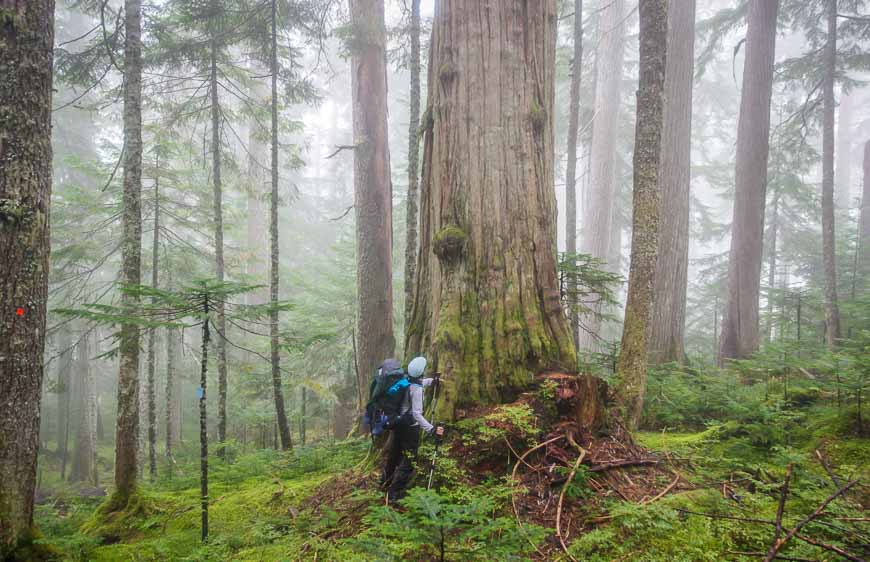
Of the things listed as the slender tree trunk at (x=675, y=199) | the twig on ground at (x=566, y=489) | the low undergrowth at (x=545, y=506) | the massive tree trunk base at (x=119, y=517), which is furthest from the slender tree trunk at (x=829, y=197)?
the massive tree trunk base at (x=119, y=517)

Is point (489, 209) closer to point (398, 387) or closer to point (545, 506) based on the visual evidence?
point (398, 387)

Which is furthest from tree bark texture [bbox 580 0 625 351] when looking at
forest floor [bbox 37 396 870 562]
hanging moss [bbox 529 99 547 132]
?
hanging moss [bbox 529 99 547 132]

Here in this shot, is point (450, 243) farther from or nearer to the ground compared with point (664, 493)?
farther from the ground

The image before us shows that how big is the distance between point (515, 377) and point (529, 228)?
149 centimetres

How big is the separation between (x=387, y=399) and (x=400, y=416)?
0.62 ft

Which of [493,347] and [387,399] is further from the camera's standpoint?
[493,347]

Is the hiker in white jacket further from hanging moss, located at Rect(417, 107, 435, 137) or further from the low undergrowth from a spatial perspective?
hanging moss, located at Rect(417, 107, 435, 137)

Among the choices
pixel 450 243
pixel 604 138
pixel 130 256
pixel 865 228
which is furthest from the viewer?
pixel 604 138

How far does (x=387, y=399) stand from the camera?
4.02 m

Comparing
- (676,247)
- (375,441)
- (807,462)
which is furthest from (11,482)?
(676,247)

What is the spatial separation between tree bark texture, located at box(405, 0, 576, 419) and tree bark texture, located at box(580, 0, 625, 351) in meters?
11.6

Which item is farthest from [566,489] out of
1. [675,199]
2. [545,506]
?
[675,199]

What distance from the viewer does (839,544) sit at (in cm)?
243

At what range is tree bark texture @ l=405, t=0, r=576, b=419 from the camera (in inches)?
166
